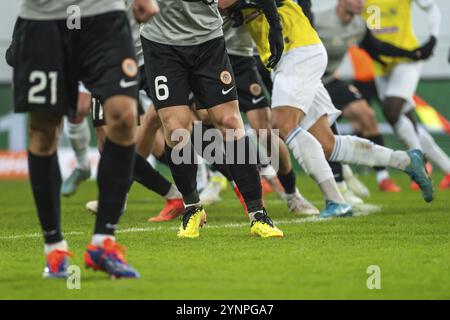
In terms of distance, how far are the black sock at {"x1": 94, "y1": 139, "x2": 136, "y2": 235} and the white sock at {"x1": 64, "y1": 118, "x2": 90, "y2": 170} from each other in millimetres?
5933

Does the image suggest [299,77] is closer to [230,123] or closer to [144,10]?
[230,123]

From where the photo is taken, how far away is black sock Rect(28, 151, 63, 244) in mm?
5148

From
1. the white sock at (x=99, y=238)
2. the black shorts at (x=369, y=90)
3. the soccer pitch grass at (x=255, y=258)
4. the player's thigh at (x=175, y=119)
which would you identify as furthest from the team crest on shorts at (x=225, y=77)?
the black shorts at (x=369, y=90)

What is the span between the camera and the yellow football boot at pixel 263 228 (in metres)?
6.76

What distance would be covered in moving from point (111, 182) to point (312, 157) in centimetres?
314

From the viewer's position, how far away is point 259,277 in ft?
16.6

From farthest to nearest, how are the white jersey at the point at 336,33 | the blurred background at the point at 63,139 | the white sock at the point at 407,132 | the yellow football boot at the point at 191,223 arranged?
the blurred background at the point at 63,139
the white jersey at the point at 336,33
the white sock at the point at 407,132
the yellow football boot at the point at 191,223

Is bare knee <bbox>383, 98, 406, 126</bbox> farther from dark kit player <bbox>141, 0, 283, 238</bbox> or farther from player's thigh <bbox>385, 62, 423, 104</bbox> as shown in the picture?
dark kit player <bbox>141, 0, 283, 238</bbox>

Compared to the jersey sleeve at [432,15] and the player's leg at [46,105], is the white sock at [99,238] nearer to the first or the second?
the player's leg at [46,105]

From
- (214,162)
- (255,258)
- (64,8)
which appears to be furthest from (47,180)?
(214,162)

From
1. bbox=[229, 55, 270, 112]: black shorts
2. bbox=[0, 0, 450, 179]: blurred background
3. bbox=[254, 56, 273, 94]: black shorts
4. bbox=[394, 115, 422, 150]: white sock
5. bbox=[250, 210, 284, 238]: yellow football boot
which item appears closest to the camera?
bbox=[250, 210, 284, 238]: yellow football boot

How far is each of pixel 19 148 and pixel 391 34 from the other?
5.76m

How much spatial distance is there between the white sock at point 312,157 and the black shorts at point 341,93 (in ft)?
11.0

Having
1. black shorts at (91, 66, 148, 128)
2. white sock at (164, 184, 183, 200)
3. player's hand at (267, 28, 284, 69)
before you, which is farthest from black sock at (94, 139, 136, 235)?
white sock at (164, 184, 183, 200)
